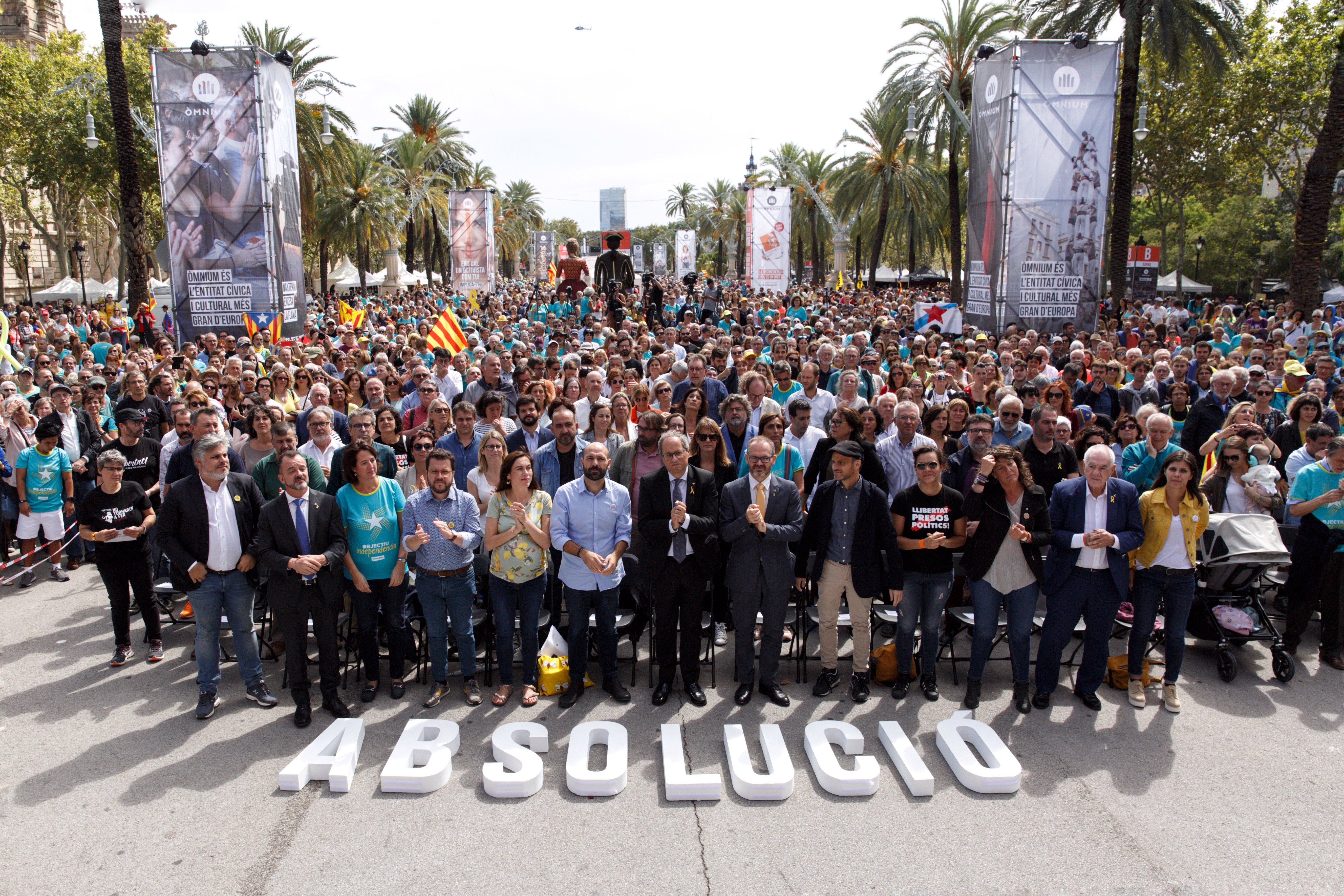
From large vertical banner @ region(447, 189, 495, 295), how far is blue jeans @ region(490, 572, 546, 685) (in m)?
25.5

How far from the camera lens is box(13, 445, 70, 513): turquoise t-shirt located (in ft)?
26.6

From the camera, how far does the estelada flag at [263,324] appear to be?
15.3 meters

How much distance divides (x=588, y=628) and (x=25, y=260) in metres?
52.7

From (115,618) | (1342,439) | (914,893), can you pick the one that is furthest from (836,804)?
(115,618)

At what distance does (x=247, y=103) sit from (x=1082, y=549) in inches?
609

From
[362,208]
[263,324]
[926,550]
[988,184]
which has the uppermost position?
[362,208]

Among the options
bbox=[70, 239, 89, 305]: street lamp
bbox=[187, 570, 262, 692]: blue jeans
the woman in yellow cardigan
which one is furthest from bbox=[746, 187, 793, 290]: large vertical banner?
bbox=[70, 239, 89, 305]: street lamp

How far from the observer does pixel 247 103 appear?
49.8 ft

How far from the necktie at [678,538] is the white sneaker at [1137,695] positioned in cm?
325

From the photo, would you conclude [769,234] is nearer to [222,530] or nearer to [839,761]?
[222,530]

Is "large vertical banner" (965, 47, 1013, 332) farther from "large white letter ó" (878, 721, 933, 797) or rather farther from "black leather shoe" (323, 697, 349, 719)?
"black leather shoe" (323, 697, 349, 719)

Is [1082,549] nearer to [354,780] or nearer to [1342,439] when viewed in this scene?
[1342,439]

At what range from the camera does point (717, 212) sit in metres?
68.9

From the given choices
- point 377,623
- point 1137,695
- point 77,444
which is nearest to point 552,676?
point 377,623
